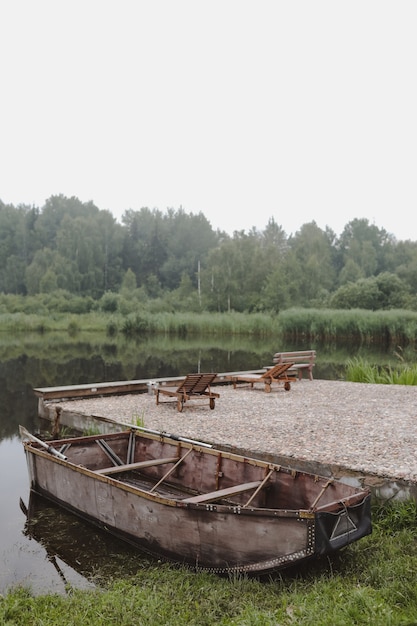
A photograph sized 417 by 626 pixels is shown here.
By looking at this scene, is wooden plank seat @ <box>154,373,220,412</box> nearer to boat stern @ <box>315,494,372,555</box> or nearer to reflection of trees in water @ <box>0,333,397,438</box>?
reflection of trees in water @ <box>0,333,397,438</box>

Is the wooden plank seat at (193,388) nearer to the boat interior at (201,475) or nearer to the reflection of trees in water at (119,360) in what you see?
the reflection of trees in water at (119,360)

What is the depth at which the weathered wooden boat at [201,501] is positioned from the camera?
15.8 ft

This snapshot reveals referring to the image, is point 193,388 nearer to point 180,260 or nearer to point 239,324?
point 239,324

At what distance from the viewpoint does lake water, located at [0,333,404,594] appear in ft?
18.9

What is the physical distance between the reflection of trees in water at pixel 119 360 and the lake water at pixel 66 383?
0.03 meters

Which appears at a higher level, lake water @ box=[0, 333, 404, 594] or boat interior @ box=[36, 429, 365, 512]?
boat interior @ box=[36, 429, 365, 512]

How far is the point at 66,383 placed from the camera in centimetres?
1862

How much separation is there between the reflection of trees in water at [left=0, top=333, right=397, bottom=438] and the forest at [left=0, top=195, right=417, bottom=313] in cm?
2042

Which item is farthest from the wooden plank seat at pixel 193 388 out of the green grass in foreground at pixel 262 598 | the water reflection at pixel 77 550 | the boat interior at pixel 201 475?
the green grass in foreground at pixel 262 598

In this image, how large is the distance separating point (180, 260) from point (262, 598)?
84251 millimetres

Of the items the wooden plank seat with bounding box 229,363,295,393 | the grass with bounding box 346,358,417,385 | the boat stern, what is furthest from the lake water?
the wooden plank seat with bounding box 229,363,295,393

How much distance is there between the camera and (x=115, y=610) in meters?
4.38

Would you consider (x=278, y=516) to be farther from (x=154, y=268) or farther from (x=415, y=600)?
(x=154, y=268)

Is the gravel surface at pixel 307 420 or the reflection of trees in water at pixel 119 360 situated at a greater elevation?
the gravel surface at pixel 307 420
